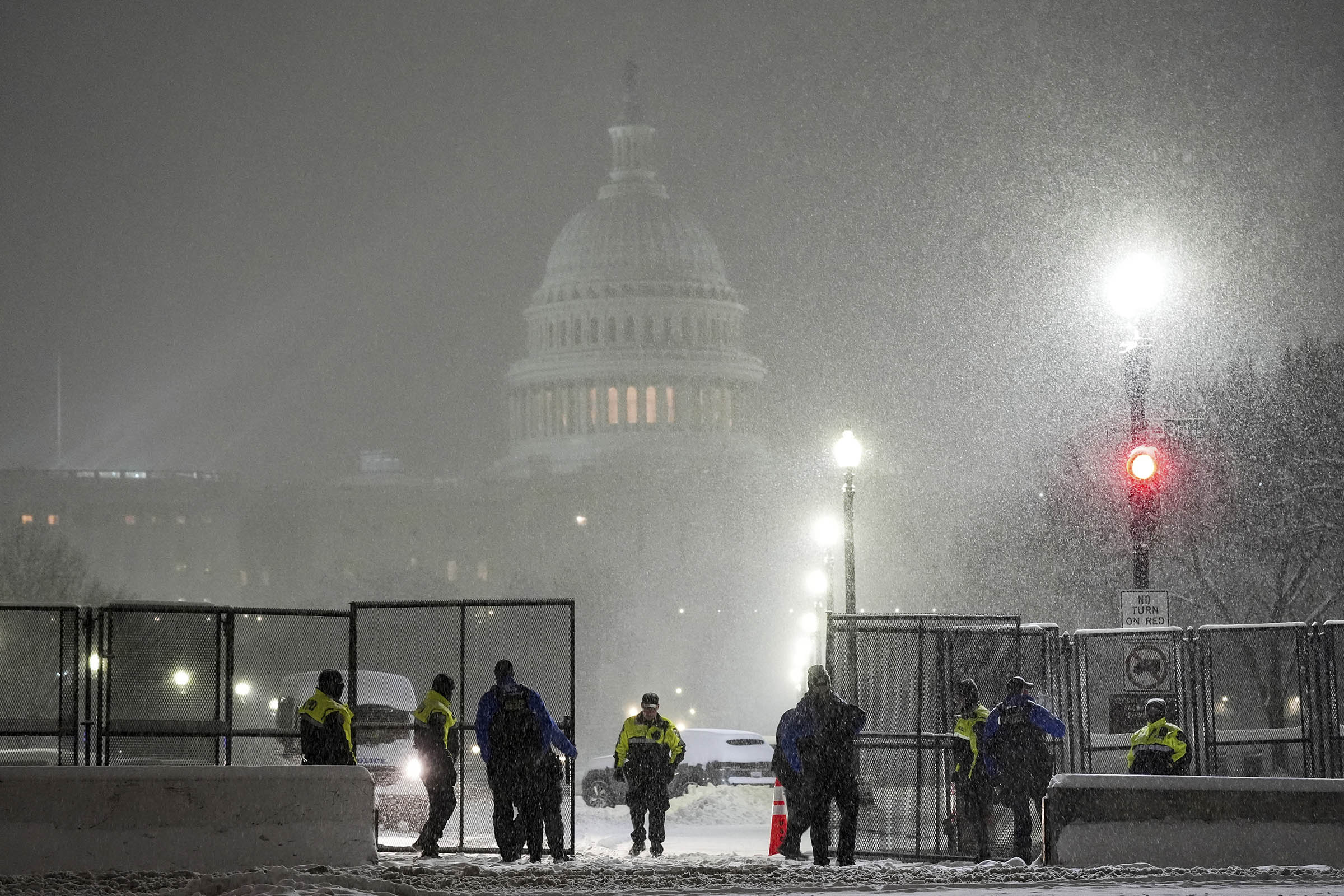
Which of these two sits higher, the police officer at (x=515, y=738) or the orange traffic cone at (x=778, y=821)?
the police officer at (x=515, y=738)

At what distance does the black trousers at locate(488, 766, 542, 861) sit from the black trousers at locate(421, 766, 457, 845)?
1.90 feet

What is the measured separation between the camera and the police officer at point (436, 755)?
55.5 ft

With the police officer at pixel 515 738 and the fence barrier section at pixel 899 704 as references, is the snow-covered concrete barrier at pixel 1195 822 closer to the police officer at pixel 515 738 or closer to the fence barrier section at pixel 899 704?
the fence barrier section at pixel 899 704

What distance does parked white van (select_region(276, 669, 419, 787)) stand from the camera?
23.8m

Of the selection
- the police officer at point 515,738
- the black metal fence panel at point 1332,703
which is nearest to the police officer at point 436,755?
the police officer at point 515,738

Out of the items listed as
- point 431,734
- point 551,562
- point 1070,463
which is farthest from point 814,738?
point 551,562

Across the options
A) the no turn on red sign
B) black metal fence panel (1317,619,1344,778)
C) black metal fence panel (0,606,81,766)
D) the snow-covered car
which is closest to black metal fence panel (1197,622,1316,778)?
black metal fence panel (1317,619,1344,778)

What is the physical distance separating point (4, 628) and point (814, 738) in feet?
115

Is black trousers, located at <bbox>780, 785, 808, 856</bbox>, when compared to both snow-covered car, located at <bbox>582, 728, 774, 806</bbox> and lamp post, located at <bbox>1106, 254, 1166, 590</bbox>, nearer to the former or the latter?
lamp post, located at <bbox>1106, 254, 1166, 590</bbox>

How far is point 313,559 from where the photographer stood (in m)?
136

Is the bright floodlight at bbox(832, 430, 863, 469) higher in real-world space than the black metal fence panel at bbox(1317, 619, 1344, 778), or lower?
higher

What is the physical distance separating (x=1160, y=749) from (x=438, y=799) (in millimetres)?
5377

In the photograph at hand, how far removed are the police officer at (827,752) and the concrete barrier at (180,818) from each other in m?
2.96

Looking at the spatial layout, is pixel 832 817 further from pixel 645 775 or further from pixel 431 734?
pixel 431 734
